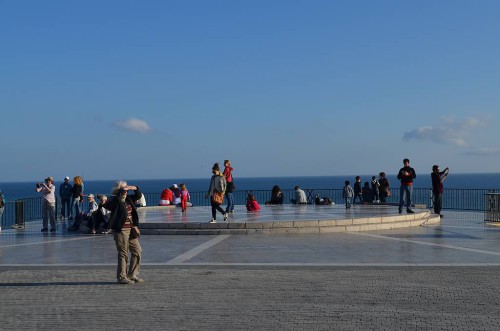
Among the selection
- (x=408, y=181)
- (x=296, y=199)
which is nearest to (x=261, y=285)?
(x=408, y=181)

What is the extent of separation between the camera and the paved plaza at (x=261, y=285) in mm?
7391

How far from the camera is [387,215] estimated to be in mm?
19000

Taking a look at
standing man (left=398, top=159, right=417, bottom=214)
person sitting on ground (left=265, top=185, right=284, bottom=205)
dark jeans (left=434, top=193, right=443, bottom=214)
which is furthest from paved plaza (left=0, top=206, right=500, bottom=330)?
person sitting on ground (left=265, top=185, right=284, bottom=205)

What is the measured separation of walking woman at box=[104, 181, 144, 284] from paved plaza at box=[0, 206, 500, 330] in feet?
0.76

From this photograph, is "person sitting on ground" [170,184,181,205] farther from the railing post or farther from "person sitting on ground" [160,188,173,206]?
the railing post

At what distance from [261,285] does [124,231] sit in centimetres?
225

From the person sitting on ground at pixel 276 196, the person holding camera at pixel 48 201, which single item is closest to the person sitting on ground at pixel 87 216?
the person holding camera at pixel 48 201

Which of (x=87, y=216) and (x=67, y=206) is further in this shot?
(x=67, y=206)

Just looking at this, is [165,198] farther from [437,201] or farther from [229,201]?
[437,201]

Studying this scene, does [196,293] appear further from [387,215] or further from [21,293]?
[387,215]

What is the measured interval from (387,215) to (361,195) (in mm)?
9903

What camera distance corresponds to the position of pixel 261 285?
9.47 meters

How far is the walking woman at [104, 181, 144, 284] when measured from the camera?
9.83 meters

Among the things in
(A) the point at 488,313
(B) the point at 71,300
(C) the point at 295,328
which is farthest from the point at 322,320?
(B) the point at 71,300
